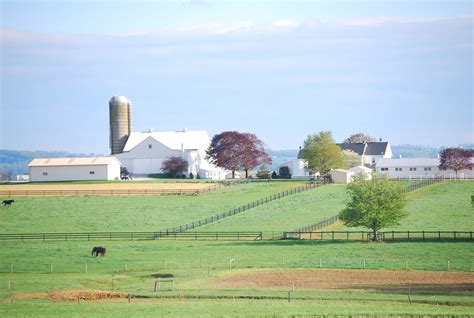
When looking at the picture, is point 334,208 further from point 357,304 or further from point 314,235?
point 357,304

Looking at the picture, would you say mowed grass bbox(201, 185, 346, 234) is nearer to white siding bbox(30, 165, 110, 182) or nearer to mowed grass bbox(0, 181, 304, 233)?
mowed grass bbox(0, 181, 304, 233)

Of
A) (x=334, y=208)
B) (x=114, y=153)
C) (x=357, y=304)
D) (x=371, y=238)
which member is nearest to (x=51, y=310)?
(x=357, y=304)

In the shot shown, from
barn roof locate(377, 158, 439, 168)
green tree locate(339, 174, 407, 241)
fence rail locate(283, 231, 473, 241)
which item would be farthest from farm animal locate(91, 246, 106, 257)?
barn roof locate(377, 158, 439, 168)

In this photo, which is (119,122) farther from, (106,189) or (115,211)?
(115,211)

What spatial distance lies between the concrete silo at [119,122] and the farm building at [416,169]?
4137cm

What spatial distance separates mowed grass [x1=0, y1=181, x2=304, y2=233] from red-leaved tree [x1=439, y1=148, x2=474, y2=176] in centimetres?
2838

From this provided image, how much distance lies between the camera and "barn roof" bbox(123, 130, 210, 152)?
132750 mm

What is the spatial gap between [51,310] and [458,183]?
6953 cm

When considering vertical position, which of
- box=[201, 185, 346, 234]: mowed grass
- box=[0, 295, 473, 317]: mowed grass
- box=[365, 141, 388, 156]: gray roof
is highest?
box=[365, 141, 388, 156]: gray roof

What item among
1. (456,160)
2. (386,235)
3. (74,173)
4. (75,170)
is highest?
(456,160)

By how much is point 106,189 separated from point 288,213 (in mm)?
27724

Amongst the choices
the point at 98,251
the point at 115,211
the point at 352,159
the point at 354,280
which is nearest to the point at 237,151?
the point at 352,159

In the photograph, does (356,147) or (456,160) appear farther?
(356,147)

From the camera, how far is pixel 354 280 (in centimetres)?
4784
